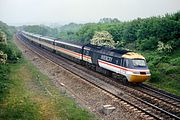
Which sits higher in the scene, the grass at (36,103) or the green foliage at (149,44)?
the green foliage at (149,44)

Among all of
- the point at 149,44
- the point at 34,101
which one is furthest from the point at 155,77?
the point at 149,44

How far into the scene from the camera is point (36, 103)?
20906 millimetres

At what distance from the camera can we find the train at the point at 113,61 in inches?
1015

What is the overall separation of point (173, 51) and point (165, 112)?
21332 mm

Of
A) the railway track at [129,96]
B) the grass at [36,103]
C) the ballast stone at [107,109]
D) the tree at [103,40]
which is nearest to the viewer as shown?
the grass at [36,103]

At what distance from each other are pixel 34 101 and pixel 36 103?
0.59 metres

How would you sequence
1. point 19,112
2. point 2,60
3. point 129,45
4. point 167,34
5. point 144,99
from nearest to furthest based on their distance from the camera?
point 19,112 < point 144,99 < point 2,60 < point 167,34 < point 129,45

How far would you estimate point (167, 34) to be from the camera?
4216cm

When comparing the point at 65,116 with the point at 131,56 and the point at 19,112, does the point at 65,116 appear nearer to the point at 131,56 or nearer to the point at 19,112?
the point at 19,112

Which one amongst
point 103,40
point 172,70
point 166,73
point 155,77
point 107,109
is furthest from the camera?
point 103,40

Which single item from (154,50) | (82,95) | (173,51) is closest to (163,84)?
(82,95)

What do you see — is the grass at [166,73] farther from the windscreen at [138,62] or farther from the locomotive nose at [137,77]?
the windscreen at [138,62]

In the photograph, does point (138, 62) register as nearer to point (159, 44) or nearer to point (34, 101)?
point (34, 101)

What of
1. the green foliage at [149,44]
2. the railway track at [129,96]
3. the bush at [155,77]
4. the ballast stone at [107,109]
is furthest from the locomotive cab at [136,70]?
the green foliage at [149,44]
